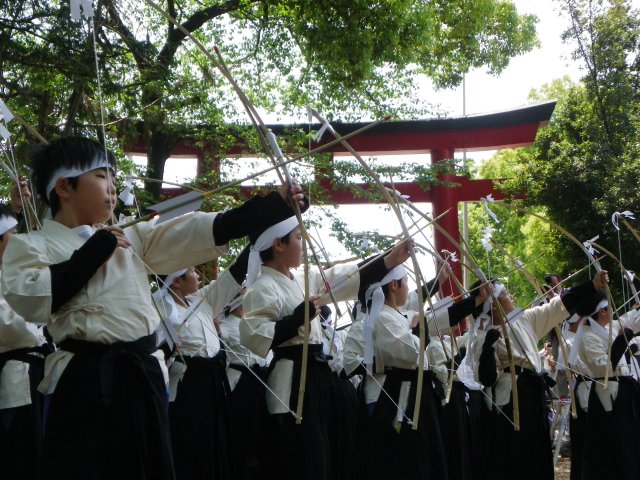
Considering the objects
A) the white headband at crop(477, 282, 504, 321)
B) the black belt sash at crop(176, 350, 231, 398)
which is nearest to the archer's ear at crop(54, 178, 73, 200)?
the black belt sash at crop(176, 350, 231, 398)

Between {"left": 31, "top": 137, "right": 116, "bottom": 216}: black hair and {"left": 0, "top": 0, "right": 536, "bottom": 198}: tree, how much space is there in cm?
Answer: 235

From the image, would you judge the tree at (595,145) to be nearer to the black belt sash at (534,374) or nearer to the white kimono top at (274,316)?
the black belt sash at (534,374)

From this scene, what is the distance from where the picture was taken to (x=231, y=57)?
1245 cm

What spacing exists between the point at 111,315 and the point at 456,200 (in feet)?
48.1

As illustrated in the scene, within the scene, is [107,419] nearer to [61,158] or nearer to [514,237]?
[61,158]

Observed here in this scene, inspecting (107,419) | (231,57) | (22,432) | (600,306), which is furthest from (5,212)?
(231,57)

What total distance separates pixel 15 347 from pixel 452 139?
13.5m

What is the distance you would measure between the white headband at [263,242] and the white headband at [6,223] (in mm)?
1362

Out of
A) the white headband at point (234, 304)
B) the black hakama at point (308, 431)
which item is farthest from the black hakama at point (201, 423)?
the white headband at point (234, 304)

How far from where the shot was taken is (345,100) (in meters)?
12.3

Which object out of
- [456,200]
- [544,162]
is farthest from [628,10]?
[456,200]

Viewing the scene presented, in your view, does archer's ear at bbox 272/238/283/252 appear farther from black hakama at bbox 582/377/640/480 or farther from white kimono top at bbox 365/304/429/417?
black hakama at bbox 582/377/640/480

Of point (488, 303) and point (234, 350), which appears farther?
point (488, 303)

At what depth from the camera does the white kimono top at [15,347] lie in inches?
185
